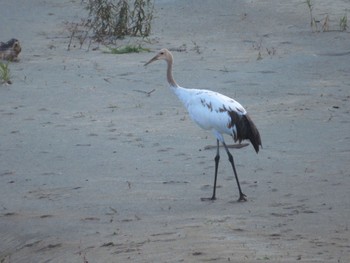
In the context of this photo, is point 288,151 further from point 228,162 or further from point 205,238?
point 205,238

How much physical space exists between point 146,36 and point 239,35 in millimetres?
1428

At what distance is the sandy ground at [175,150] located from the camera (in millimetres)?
7199

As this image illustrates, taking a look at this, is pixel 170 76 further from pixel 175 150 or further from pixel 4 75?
pixel 4 75

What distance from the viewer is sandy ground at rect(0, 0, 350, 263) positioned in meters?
7.20

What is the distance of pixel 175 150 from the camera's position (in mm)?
9750

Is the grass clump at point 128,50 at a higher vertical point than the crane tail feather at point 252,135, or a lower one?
lower

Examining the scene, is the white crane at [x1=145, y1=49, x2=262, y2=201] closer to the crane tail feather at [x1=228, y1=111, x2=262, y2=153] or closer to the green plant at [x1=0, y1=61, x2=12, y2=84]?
the crane tail feather at [x1=228, y1=111, x2=262, y2=153]

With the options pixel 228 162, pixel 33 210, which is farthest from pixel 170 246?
pixel 228 162

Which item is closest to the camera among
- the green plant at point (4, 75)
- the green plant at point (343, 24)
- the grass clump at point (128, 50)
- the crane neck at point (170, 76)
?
the crane neck at point (170, 76)

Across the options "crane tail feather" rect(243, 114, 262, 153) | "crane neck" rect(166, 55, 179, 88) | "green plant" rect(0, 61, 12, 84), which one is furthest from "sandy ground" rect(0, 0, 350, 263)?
Result: "crane neck" rect(166, 55, 179, 88)

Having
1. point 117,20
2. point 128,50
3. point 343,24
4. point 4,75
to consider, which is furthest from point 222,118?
point 343,24

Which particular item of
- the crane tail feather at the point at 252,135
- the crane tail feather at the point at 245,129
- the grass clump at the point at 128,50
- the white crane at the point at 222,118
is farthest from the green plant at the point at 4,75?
the crane tail feather at the point at 252,135

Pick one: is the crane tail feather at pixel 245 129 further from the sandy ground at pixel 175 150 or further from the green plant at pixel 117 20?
the green plant at pixel 117 20

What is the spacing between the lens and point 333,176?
28.2 ft
